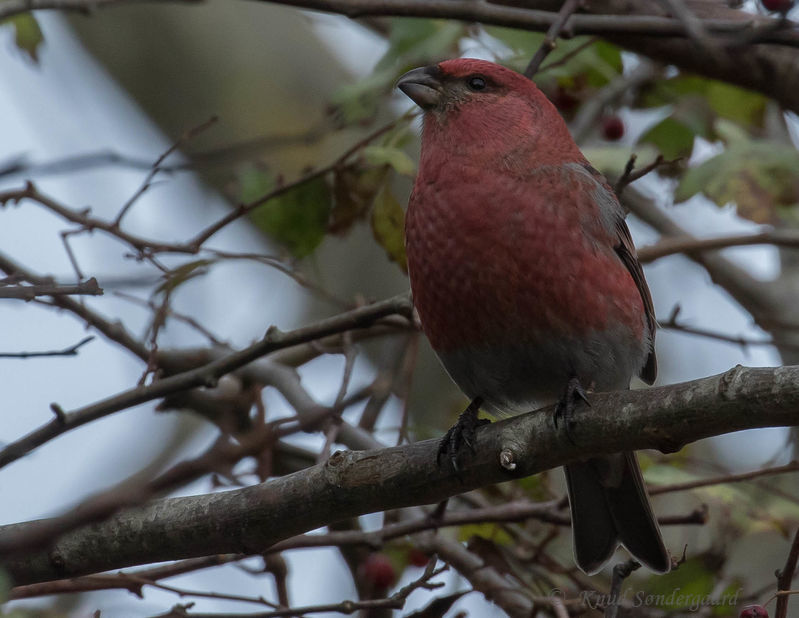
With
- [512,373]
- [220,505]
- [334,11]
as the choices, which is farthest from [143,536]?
[334,11]

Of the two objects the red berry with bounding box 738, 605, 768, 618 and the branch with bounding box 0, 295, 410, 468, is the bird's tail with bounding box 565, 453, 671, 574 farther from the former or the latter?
the branch with bounding box 0, 295, 410, 468

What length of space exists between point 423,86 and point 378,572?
1879 millimetres

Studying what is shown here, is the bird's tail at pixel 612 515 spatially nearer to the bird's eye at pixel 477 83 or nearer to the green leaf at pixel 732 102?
the bird's eye at pixel 477 83

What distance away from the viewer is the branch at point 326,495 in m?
2.78

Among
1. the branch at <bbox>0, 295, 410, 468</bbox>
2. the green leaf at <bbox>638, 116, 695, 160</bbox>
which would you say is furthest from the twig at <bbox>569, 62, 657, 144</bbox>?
the branch at <bbox>0, 295, 410, 468</bbox>

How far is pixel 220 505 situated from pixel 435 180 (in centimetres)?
153

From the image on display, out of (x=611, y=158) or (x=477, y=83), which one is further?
(x=611, y=158)

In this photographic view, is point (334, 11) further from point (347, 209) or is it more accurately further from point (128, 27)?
point (128, 27)

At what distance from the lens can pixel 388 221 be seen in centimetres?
412

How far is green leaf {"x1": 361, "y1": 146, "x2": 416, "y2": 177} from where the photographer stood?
3.87 metres

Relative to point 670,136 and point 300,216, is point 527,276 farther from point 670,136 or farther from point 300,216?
point 670,136

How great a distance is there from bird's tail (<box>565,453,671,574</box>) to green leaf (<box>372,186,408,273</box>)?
1.07 metres

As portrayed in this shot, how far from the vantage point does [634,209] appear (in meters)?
6.09

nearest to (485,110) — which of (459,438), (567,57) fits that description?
(567,57)
